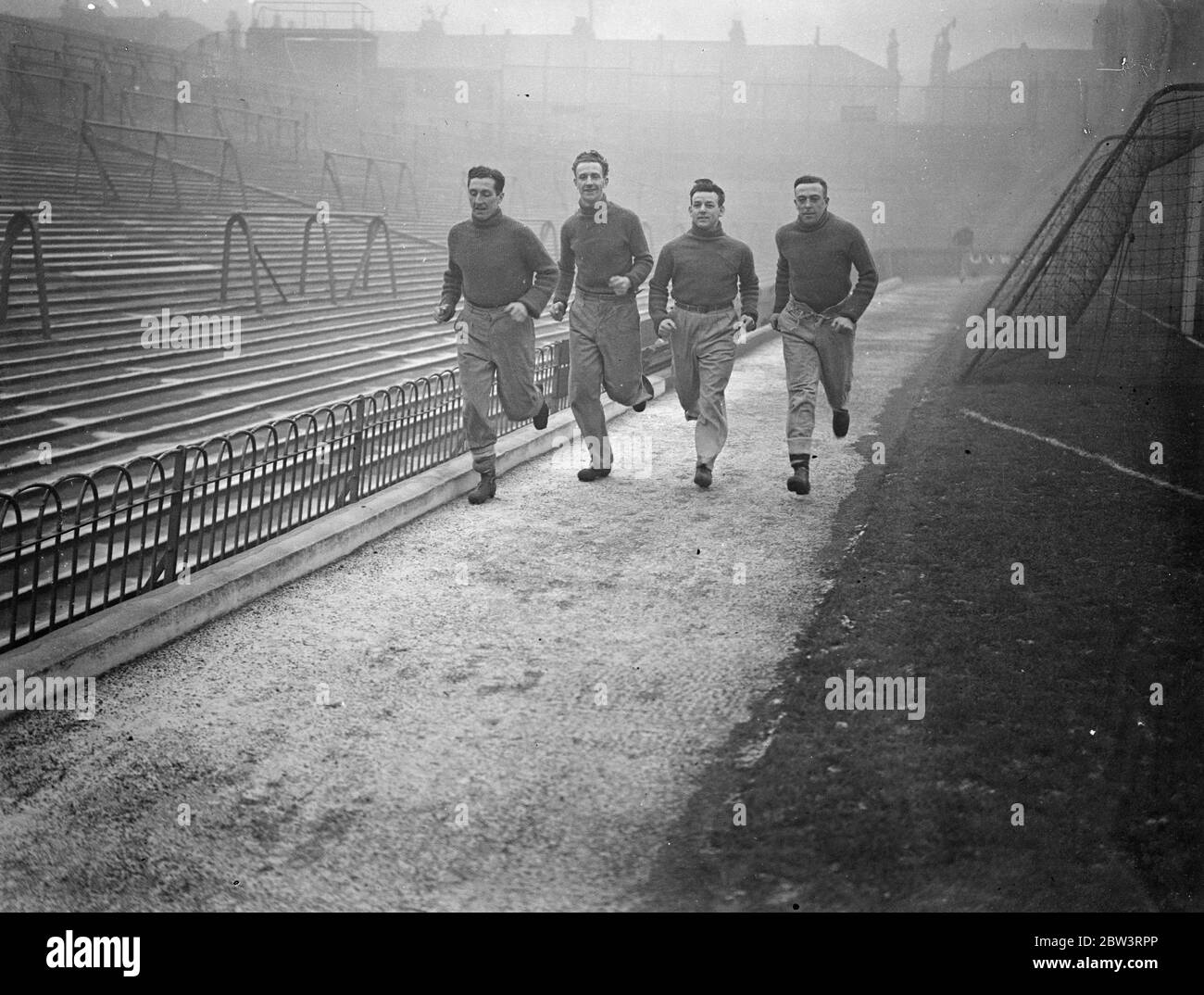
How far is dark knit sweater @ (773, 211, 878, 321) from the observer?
25.4 ft

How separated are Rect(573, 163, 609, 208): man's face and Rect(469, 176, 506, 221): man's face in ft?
1.79

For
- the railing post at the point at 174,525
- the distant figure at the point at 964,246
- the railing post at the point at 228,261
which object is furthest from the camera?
the distant figure at the point at 964,246

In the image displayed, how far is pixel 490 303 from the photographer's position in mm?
7406

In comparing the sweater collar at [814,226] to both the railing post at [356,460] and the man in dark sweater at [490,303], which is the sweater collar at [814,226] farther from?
the railing post at [356,460]

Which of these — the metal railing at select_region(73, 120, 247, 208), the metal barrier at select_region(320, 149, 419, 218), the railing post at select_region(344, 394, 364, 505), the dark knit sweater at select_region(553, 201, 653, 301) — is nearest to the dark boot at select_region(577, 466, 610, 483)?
the dark knit sweater at select_region(553, 201, 653, 301)

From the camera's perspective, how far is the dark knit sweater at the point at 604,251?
7.70m

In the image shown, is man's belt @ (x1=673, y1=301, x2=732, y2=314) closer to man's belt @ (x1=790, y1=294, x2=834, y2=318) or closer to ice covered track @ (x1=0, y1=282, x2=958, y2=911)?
man's belt @ (x1=790, y1=294, x2=834, y2=318)

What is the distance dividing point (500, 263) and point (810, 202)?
2.12m

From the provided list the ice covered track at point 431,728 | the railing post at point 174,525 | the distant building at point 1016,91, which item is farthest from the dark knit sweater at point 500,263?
the distant building at point 1016,91

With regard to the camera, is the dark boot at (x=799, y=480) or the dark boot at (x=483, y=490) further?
Result: the dark boot at (x=799, y=480)

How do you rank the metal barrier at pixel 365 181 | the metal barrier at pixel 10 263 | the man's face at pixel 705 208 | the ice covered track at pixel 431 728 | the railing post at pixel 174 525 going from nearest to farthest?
1. the ice covered track at pixel 431 728
2. the railing post at pixel 174 525
3. the man's face at pixel 705 208
4. the metal barrier at pixel 10 263
5. the metal barrier at pixel 365 181

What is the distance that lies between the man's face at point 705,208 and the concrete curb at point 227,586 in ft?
7.46

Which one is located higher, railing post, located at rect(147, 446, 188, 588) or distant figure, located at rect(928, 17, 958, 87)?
distant figure, located at rect(928, 17, 958, 87)

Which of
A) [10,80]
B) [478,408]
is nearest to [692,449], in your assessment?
[478,408]
